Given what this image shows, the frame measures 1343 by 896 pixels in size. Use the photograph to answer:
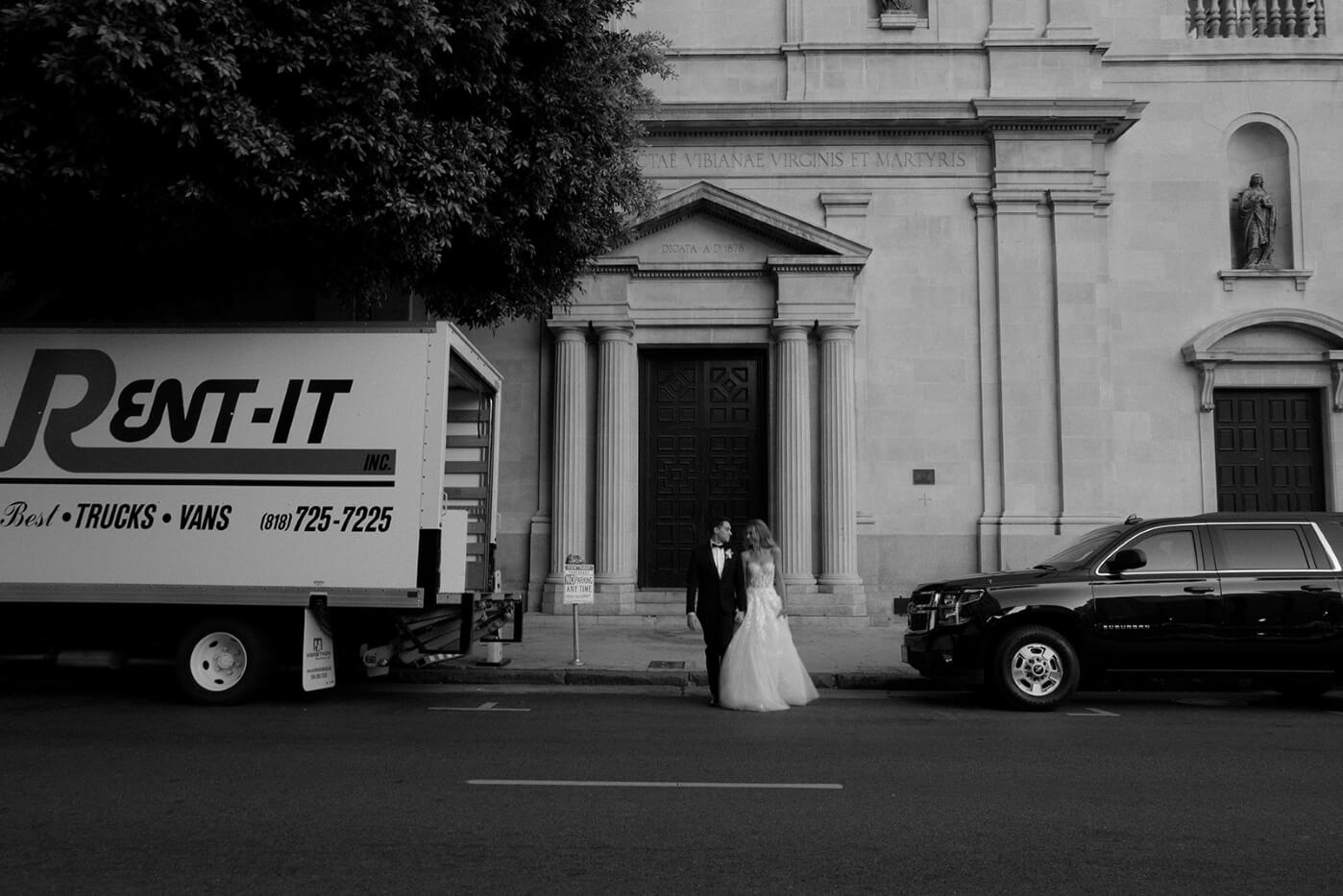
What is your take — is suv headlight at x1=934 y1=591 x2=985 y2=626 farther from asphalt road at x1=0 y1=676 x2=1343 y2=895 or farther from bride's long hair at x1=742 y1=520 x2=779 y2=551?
bride's long hair at x1=742 y1=520 x2=779 y2=551

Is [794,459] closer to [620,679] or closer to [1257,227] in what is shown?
[620,679]

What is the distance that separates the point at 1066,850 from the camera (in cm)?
501

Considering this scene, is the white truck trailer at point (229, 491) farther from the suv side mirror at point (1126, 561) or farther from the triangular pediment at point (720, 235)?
the triangular pediment at point (720, 235)

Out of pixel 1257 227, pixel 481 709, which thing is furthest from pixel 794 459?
pixel 1257 227

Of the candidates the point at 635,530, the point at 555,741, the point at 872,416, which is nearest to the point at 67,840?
the point at 555,741

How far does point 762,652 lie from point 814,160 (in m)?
11.0

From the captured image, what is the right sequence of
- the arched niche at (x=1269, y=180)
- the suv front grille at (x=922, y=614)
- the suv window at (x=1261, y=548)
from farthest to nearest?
the arched niche at (x=1269, y=180) → the suv front grille at (x=922, y=614) → the suv window at (x=1261, y=548)

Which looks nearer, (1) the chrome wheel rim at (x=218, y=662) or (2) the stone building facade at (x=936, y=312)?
(1) the chrome wheel rim at (x=218, y=662)

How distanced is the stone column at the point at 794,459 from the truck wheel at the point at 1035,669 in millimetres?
7170

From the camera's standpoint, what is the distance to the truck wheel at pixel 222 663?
9.67 metres

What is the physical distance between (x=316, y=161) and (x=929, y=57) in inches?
489

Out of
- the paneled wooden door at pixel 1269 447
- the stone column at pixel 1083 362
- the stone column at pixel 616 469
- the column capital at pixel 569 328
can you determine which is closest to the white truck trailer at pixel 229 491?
the stone column at pixel 616 469

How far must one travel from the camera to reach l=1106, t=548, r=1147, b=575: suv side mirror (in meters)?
9.67

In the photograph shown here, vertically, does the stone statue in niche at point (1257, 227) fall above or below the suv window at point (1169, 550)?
above
